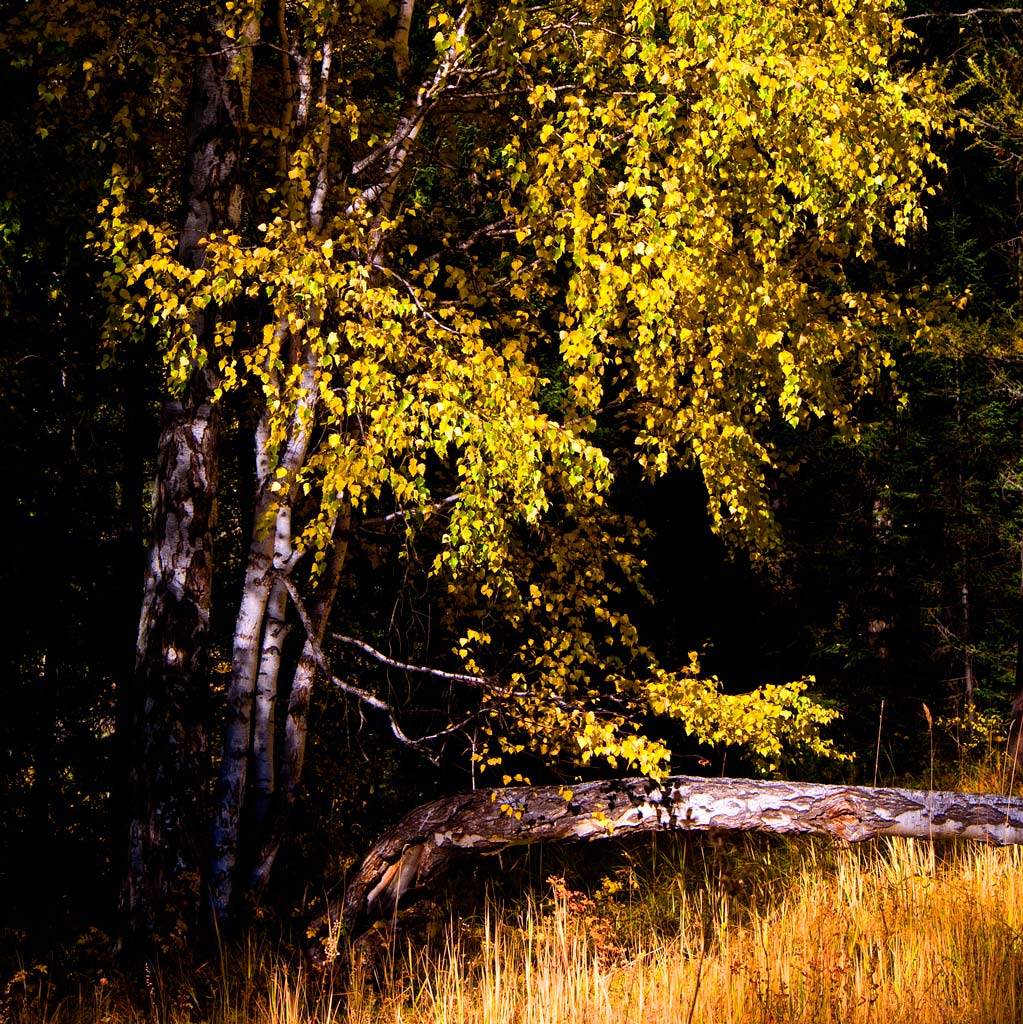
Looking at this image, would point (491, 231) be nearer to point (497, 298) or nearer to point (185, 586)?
point (497, 298)

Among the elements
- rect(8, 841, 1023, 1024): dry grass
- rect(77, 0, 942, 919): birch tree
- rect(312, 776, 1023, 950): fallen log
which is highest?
rect(77, 0, 942, 919): birch tree


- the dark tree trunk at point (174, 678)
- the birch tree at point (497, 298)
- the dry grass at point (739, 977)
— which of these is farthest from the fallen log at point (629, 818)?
the dark tree trunk at point (174, 678)

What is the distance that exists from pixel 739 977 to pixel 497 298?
200 inches

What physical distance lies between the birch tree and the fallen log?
1.12ft

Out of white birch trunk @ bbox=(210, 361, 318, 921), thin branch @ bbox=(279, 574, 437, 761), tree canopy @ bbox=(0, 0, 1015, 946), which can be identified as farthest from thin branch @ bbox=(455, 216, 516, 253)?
thin branch @ bbox=(279, 574, 437, 761)

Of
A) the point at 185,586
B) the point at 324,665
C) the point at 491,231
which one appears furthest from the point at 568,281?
the point at 185,586

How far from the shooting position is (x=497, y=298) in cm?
810

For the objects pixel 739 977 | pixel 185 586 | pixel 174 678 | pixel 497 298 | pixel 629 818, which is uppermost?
pixel 497 298

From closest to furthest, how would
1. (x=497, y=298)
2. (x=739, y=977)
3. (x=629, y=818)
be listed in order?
(x=739, y=977), (x=629, y=818), (x=497, y=298)

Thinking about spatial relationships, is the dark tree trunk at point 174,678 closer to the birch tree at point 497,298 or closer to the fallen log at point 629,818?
the birch tree at point 497,298

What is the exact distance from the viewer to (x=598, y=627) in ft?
34.1

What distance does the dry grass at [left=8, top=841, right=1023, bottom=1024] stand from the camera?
4195mm

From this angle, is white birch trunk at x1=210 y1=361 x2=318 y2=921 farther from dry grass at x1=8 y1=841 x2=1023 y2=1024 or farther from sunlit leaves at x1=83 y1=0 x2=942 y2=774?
dry grass at x1=8 y1=841 x2=1023 y2=1024

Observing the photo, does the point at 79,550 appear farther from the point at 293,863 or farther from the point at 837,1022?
the point at 837,1022
